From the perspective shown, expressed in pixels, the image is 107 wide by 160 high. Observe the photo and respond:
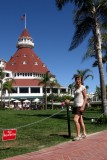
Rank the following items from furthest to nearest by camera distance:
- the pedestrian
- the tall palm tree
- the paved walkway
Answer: the tall palm tree < the pedestrian < the paved walkway

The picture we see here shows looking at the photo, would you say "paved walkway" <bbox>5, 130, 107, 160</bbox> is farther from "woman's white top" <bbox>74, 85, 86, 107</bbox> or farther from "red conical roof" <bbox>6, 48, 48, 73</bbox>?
"red conical roof" <bbox>6, 48, 48, 73</bbox>

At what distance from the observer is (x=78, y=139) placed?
33.8 ft

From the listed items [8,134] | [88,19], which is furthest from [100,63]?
[8,134]

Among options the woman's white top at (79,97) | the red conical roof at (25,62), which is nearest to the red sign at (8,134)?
the woman's white top at (79,97)

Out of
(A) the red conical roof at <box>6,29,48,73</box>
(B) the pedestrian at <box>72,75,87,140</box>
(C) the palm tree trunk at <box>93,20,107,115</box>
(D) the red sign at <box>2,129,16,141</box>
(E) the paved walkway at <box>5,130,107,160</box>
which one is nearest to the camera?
(E) the paved walkway at <box>5,130,107,160</box>

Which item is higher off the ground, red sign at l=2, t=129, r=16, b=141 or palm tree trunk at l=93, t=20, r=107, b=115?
palm tree trunk at l=93, t=20, r=107, b=115

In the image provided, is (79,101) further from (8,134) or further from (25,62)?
(25,62)

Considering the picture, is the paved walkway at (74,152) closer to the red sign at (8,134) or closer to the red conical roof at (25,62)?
the red sign at (8,134)

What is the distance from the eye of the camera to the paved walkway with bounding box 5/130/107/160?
7.64 metres

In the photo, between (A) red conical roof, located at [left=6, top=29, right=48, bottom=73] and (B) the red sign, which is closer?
(B) the red sign

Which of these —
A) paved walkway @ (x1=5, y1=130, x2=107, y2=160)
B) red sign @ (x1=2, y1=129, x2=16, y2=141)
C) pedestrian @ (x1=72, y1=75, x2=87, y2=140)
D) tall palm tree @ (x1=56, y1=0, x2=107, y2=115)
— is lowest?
paved walkway @ (x1=5, y1=130, x2=107, y2=160)

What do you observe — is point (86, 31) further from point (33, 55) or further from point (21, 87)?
point (33, 55)

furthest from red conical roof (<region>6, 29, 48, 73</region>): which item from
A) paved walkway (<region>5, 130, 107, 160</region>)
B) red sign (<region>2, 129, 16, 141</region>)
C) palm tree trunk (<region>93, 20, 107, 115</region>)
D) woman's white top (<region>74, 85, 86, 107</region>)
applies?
red sign (<region>2, 129, 16, 141</region>)

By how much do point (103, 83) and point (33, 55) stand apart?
90946 millimetres
